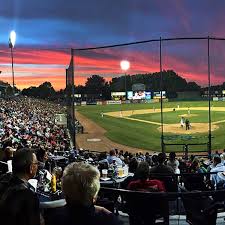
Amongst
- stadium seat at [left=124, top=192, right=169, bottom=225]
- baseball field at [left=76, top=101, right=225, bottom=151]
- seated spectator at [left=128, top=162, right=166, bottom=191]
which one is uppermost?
seated spectator at [left=128, top=162, right=166, bottom=191]

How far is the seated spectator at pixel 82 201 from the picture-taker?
310 cm

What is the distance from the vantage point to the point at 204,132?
34.5 m

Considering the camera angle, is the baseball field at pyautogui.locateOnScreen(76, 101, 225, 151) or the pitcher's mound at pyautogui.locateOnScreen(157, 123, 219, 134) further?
the pitcher's mound at pyautogui.locateOnScreen(157, 123, 219, 134)

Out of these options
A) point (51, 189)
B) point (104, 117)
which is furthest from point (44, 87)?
point (51, 189)

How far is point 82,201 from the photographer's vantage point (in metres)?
3.12

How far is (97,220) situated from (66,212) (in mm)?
259

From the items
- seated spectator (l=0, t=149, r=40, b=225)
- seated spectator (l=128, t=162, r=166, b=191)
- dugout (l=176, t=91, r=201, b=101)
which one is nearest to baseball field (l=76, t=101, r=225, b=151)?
dugout (l=176, t=91, r=201, b=101)

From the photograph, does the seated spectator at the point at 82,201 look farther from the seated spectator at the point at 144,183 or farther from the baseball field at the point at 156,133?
the baseball field at the point at 156,133

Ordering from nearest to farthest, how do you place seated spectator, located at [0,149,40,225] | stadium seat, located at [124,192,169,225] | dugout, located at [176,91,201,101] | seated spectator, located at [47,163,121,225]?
seated spectator, located at [47,163,121,225]
seated spectator, located at [0,149,40,225]
stadium seat, located at [124,192,169,225]
dugout, located at [176,91,201,101]

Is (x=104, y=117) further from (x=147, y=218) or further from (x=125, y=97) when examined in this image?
(x=147, y=218)

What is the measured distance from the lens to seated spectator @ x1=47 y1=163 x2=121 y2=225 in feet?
10.2

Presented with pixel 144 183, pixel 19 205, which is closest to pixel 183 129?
pixel 144 183

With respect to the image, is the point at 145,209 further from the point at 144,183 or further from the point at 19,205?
the point at 19,205

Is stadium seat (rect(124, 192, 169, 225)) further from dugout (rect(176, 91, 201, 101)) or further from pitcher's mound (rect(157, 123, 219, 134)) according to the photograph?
dugout (rect(176, 91, 201, 101))
